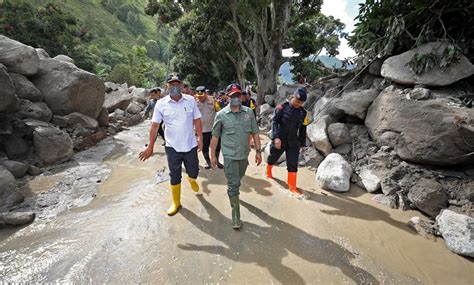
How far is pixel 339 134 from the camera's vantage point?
528cm

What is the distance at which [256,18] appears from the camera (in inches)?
447

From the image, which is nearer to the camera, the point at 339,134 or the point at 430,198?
the point at 430,198

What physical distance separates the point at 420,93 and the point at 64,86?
8790 mm

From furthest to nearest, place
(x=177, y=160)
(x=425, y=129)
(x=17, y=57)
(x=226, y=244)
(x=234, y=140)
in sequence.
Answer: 1. (x=17, y=57)
2. (x=425, y=129)
3. (x=177, y=160)
4. (x=234, y=140)
5. (x=226, y=244)

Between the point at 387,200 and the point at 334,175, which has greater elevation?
the point at 334,175

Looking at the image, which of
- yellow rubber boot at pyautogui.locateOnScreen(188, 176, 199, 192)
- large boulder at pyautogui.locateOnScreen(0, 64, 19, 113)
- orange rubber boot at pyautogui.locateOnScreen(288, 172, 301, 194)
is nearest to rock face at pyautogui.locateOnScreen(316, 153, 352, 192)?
orange rubber boot at pyautogui.locateOnScreen(288, 172, 301, 194)

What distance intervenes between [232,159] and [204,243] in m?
1.07

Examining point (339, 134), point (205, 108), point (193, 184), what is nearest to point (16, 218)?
point (193, 184)

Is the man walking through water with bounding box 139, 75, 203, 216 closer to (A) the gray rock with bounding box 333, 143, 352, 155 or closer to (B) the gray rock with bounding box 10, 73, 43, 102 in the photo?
(A) the gray rock with bounding box 333, 143, 352, 155

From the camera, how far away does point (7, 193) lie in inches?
154

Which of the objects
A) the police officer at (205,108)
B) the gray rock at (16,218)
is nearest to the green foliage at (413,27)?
the police officer at (205,108)

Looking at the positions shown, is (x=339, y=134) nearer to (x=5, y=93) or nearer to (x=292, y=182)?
(x=292, y=182)

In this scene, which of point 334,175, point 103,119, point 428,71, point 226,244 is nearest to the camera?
point 226,244

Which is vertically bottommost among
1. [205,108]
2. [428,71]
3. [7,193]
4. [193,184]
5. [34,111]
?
[7,193]
